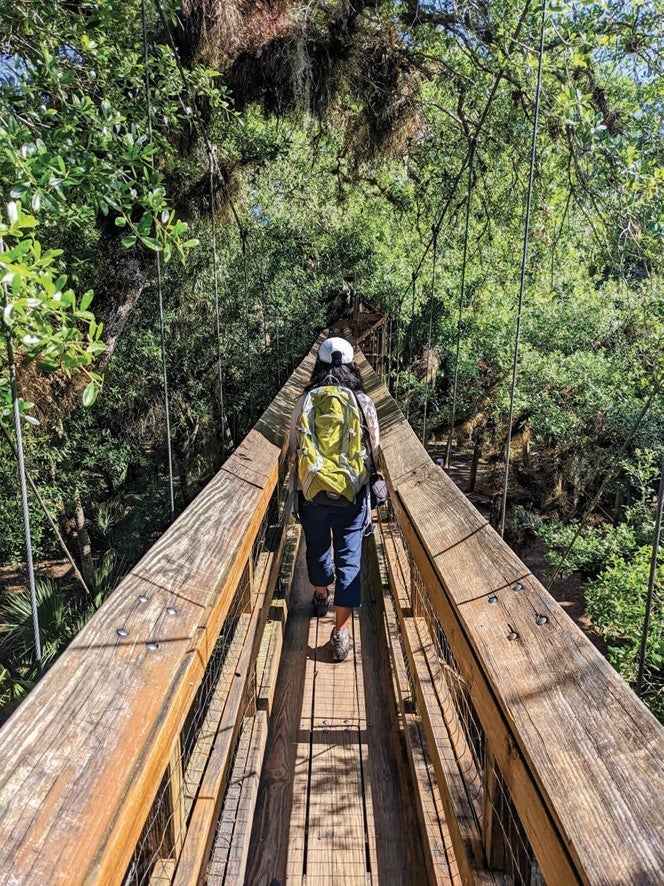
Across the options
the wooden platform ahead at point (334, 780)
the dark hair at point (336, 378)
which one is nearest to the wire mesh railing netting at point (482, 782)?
the wooden platform ahead at point (334, 780)

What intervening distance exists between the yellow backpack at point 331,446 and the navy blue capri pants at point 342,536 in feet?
0.24

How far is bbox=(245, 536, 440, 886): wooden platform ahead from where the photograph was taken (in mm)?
1406

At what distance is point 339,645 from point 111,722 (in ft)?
4.92

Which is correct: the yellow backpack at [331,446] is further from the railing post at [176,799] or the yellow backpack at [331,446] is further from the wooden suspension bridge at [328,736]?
the railing post at [176,799]

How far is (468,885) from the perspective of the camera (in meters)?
0.98

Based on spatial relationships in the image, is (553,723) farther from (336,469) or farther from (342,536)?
(342,536)

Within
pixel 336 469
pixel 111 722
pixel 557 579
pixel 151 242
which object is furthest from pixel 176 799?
pixel 557 579

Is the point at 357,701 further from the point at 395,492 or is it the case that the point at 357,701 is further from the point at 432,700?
the point at 395,492

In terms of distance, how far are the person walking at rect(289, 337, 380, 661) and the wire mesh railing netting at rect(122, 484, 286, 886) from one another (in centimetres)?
23

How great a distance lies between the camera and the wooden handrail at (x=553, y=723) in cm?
54

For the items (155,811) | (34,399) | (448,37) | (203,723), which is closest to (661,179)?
(448,37)

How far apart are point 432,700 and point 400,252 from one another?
7.76 meters

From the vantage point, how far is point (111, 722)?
69cm

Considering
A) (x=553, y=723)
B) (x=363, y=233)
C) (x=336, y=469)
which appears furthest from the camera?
(x=363, y=233)
